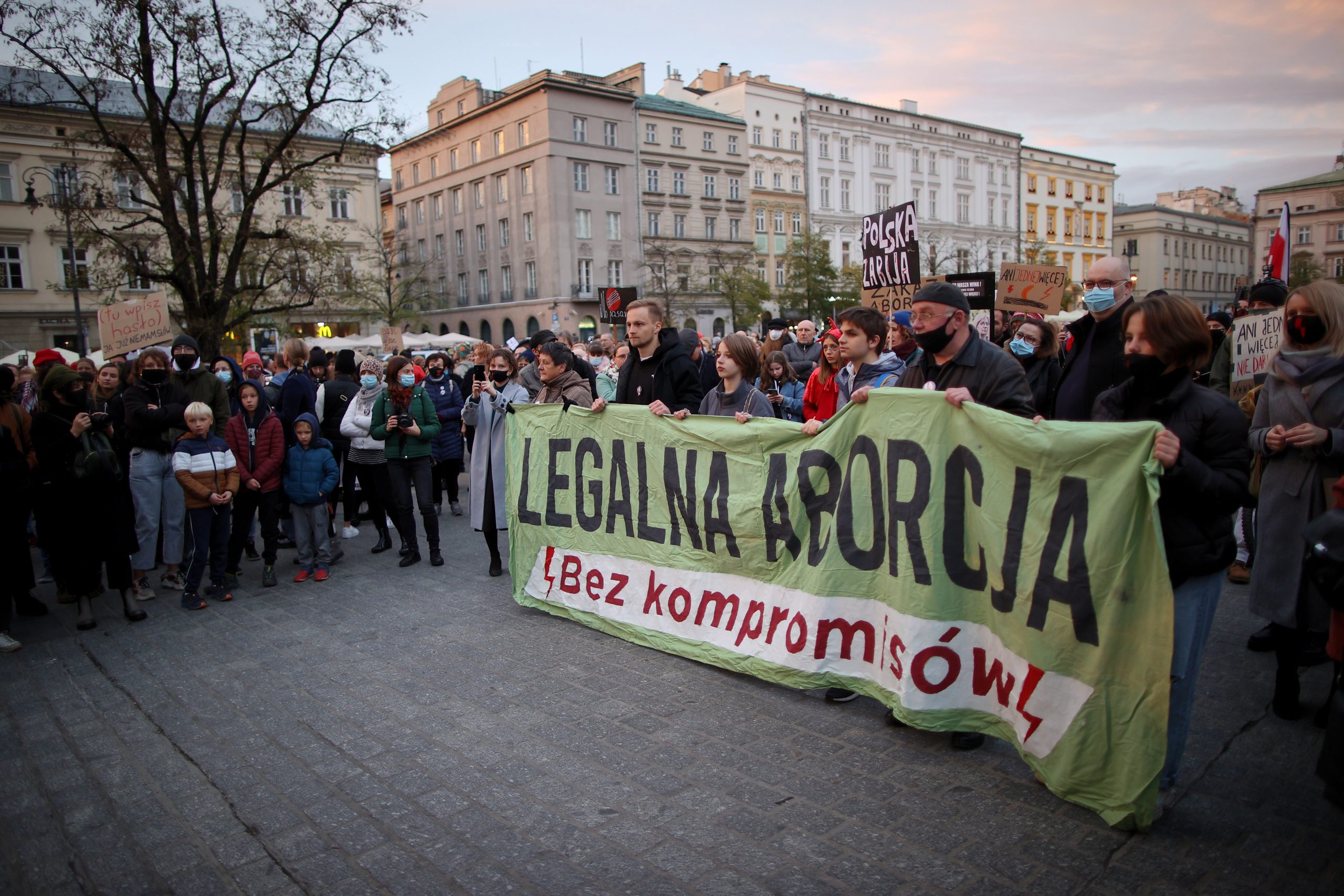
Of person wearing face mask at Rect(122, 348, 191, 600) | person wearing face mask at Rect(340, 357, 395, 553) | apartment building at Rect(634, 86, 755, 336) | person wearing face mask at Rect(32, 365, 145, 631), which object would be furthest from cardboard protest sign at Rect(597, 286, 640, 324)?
apartment building at Rect(634, 86, 755, 336)

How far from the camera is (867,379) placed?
553 centimetres

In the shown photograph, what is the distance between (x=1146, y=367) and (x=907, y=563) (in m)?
1.38

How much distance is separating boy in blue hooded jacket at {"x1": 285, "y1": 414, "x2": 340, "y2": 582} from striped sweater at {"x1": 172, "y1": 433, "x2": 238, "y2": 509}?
68cm

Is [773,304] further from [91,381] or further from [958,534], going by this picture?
[958,534]

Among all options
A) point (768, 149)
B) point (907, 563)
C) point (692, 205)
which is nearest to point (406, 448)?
point (907, 563)

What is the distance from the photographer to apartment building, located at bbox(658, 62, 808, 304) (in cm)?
6519

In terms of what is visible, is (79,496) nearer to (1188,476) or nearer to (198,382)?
(198,382)

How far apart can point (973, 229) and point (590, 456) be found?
84.2m

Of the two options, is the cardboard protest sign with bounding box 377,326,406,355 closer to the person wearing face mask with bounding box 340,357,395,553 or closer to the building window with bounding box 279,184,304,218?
the person wearing face mask with bounding box 340,357,395,553

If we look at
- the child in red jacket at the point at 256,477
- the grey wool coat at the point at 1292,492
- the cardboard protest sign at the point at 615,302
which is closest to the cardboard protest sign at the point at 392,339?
the cardboard protest sign at the point at 615,302

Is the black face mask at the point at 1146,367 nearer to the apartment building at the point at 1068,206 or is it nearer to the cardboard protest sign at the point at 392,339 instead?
the cardboard protest sign at the point at 392,339

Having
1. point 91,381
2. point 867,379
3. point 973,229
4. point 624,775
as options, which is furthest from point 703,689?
point 973,229

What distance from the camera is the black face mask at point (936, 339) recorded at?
13.6 feet

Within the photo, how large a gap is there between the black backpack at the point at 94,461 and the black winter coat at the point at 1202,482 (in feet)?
23.7
